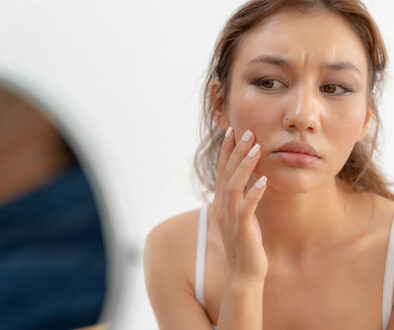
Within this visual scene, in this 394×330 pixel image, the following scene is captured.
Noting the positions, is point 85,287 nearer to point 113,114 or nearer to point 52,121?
point 52,121

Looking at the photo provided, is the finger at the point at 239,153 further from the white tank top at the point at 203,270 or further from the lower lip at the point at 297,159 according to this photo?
the white tank top at the point at 203,270

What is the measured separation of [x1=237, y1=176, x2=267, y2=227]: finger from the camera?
715 mm

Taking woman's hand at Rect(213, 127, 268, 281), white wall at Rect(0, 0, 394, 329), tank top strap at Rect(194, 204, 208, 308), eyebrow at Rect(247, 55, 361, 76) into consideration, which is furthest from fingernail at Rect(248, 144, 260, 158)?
white wall at Rect(0, 0, 394, 329)

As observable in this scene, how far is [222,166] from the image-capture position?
0.81m

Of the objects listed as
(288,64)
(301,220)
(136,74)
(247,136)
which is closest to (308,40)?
(288,64)

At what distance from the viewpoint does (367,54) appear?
78cm

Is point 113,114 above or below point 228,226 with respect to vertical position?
above

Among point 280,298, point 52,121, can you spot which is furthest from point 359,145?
point 52,121

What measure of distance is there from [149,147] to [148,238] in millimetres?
326

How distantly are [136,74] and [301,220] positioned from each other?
1.77 feet

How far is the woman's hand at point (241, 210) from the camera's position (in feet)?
2.45

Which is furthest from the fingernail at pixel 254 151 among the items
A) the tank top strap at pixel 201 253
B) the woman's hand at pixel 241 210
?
the tank top strap at pixel 201 253

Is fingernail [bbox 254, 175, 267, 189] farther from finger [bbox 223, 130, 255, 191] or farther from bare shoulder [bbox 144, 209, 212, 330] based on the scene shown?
bare shoulder [bbox 144, 209, 212, 330]

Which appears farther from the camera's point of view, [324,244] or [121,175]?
[121,175]
